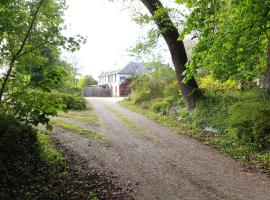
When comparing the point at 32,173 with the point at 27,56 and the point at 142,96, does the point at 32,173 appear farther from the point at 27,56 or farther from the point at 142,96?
the point at 142,96

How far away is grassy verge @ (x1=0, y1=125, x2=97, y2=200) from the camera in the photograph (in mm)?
4699

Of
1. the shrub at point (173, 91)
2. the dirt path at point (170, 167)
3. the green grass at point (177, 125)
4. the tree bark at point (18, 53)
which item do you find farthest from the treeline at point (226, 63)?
the tree bark at point (18, 53)

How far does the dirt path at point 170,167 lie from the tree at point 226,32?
8.31 ft

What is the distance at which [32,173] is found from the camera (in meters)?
5.31

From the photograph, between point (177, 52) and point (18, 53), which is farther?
point (177, 52)

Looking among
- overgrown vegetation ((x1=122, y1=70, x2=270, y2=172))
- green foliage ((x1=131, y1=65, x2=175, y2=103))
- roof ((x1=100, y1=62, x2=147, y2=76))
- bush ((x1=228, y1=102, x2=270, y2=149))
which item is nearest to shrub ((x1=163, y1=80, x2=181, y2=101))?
overgrown vegetation ((x1=122, y1=70, x2=270, y2=172))

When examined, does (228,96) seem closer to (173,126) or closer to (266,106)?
(173,126)

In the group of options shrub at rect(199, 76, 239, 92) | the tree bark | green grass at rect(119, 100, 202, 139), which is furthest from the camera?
shrub at rect(199, 76, 239, 92)

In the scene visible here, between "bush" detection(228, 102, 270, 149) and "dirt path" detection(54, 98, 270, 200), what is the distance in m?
1.13

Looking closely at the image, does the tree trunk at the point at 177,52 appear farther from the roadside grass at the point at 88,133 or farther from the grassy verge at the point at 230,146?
the roadside grass at the point at 88,133

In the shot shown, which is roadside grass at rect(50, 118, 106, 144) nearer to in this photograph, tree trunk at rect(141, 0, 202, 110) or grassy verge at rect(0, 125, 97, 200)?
grassy verge at rect(0, 125, 97, 200)

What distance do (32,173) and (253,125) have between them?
6395 millimetres

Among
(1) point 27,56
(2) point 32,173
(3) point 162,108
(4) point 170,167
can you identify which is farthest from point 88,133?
(3) point 162,108

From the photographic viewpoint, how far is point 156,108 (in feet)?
54.8
